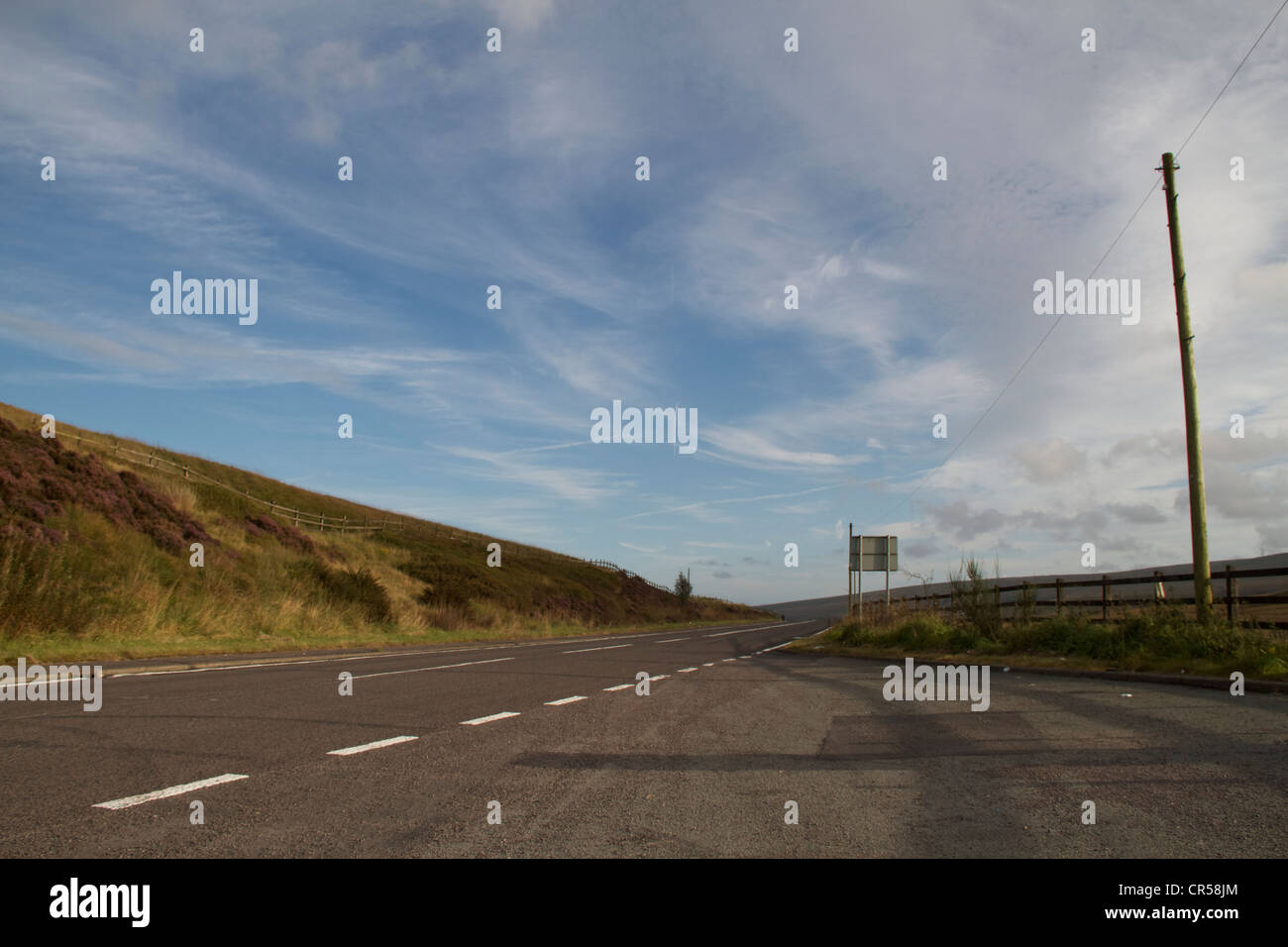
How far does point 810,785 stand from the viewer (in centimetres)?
607

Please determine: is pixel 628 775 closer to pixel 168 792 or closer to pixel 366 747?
pixel 366 747

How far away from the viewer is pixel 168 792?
5262 millimetres

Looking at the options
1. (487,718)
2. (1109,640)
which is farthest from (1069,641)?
(487,718)

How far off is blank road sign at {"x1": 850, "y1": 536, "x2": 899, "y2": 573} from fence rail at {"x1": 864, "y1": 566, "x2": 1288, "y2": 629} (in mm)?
8356

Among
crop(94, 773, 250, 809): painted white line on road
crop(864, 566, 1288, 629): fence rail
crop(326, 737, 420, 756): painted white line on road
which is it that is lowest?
crop(326, 737, 420, 756): painted white line on road

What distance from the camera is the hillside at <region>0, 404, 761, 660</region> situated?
61.5ft

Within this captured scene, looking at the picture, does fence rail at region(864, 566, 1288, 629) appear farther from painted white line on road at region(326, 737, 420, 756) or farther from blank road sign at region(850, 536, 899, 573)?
painted white line on road at region(326, 737, 420, 756)

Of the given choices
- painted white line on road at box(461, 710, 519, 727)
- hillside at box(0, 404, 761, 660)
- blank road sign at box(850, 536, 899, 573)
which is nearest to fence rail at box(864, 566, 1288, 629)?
blank road sign at box(850, 536, 899, 573)

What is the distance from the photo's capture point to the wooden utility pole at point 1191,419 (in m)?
15.2

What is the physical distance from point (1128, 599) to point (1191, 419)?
450 centimetres

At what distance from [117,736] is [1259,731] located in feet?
34.4
